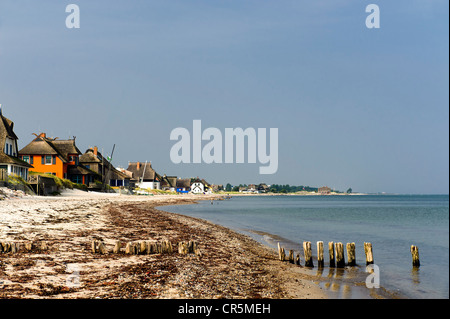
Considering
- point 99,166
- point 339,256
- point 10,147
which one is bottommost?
point 339,256

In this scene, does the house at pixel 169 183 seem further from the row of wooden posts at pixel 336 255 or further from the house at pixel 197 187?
the row of wooden posts at pixel 336 255

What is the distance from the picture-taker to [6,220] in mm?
19281

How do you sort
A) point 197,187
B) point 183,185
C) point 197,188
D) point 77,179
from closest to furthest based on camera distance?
point 77,179 < point 183,185 < point 197,188 < point 197,187

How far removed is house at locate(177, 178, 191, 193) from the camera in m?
181

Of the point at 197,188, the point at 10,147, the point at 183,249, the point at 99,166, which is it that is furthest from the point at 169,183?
the point at 183,249

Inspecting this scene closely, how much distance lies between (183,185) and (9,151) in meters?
133

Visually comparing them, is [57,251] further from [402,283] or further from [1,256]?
[402,283]

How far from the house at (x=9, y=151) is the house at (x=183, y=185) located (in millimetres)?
128778

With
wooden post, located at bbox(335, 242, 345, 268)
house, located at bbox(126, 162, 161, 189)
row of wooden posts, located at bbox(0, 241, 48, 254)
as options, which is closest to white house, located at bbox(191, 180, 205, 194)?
house, located at bbox(126, 162, 161, 189)

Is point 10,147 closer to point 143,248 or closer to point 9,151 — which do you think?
point 9,151

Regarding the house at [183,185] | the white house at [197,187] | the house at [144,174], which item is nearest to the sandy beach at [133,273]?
→ the house at [144,174]

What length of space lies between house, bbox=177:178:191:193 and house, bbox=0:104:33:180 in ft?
423

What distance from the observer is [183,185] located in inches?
7215

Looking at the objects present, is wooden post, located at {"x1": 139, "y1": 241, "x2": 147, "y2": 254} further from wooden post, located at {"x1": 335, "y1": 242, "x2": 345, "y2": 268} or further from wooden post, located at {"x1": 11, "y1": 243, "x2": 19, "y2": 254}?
wooden post, located at {"x1": 335, "y1": 242, "x2": 345, "y2": 268}
